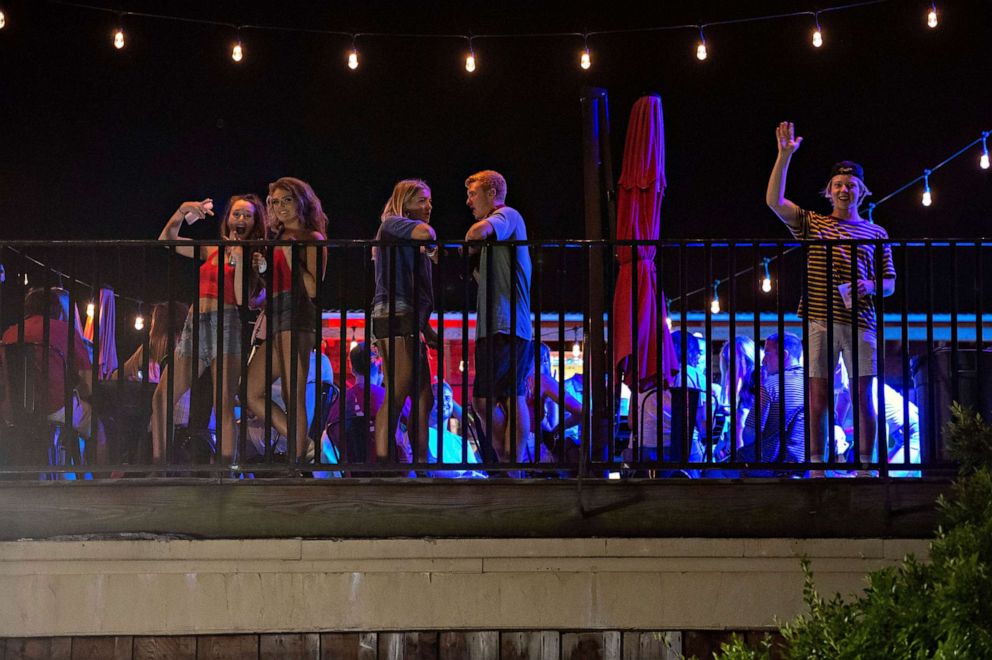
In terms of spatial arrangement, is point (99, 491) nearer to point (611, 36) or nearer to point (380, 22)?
point (380, 22)

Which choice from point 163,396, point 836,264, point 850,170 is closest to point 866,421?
point 836,264

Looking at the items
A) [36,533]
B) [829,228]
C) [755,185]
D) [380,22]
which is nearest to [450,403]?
[829,228]

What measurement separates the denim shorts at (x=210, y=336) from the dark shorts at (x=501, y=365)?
1.14 metres

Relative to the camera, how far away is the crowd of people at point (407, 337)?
500cm

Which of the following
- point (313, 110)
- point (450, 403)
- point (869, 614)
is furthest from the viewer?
point (313, 110)

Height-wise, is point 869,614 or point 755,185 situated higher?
point 755,185

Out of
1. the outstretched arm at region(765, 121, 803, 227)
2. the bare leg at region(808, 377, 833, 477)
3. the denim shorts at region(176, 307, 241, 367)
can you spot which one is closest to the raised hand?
the outstretched arm at region(765, 121, 803, 227)

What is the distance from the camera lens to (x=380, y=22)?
415 inches

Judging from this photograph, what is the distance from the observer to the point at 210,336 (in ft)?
19.5

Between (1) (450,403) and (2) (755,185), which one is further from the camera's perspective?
(2) (755,185)

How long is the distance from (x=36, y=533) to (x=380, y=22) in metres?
6.64

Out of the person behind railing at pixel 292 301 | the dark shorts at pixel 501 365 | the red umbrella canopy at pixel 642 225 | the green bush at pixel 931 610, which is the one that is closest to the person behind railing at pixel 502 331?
the dark shorts at pixel 501 365

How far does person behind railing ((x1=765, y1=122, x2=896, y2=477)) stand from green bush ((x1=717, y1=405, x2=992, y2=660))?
6.81 feet

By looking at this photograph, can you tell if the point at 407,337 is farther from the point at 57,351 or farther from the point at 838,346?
the point at 838,346
